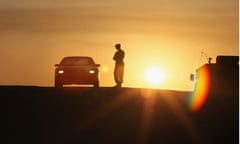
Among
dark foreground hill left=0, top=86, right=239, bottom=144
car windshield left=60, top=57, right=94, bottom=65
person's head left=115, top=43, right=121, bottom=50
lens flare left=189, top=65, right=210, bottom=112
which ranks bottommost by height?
dark foreground hill left=0, top=86, right=239, bottom=144

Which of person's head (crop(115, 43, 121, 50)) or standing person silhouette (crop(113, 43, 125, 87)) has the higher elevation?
person's head (crop(115, 43, 121, 50))

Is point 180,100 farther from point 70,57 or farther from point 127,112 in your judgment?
point 70,57

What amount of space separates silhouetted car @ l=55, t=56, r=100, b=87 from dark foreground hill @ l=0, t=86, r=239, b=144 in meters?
7.21

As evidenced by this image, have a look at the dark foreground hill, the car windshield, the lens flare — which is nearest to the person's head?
the car windshield

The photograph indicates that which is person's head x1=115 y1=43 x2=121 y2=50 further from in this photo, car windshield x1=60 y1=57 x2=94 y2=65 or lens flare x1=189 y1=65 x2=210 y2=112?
lens flare x1=189 y1=65 x2=210 y2=112

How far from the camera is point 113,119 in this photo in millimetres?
18516

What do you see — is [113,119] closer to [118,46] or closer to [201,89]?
[201,89]

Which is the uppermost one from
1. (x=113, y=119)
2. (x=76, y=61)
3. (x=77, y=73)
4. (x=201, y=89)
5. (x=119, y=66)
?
(x=76, y=61)

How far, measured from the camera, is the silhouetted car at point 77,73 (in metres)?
Answer: 32.9

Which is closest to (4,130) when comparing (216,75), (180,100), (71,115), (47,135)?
(47,135)

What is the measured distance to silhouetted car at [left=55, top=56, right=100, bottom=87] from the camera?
32.9 metres

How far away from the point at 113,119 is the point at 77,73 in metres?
14.5

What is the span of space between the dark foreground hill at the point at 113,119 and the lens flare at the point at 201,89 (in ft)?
0.77

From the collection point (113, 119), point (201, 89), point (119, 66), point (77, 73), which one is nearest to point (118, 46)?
point (119, 66)
